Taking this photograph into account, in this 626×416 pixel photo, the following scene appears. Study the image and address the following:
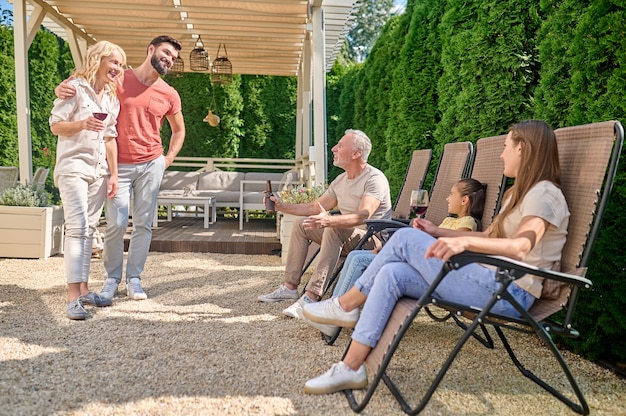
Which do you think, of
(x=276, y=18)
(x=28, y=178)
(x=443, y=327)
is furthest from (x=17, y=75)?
(x=443, y=327)

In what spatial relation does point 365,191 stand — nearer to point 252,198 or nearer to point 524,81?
point 524,81

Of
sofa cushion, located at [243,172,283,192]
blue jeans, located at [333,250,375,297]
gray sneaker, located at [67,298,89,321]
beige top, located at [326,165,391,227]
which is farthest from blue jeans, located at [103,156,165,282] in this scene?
sofa cushion, located at [243,172,283,192]

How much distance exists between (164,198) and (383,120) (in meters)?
3.12

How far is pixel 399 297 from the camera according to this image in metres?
2.25

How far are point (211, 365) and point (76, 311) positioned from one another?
1.20 m

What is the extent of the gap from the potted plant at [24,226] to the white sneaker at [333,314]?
12.8 feet

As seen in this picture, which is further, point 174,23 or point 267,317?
point 174,23

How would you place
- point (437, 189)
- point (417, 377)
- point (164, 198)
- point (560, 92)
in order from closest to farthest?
1. point (417, 377)
2. point (560, 92)
3. point (437, 189)
4. point (164, 198)

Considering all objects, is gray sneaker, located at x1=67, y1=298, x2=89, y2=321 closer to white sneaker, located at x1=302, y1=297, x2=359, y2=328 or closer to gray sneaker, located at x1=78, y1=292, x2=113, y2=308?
gray sneaker, located at x1=78, y1=292, x2=113, y2=308

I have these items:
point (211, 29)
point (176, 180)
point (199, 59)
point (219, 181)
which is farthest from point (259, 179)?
point (211, 29)

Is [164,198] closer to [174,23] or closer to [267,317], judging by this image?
[174,23]

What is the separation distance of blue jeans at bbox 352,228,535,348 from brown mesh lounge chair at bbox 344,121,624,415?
0.04 m

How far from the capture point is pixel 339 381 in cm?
227

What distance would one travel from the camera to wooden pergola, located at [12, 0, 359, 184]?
20.8ft
